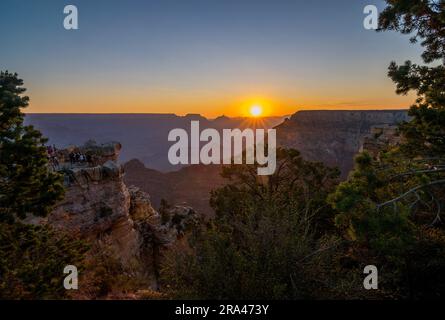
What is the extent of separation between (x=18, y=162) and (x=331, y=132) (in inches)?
3380

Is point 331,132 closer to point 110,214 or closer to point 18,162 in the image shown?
point 110,214

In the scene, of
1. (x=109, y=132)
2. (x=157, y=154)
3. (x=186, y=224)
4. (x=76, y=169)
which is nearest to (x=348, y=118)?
(x=186, y=224)

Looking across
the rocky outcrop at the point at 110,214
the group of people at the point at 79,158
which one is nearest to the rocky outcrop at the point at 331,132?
the rocky outcrop at the point at 110,214

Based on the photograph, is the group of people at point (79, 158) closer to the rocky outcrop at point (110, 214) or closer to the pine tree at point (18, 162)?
the rocky outcrop at point (110, 214)

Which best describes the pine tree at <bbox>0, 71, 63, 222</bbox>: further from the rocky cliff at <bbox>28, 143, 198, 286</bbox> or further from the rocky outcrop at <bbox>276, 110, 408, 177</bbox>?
the rocky outcrop at <bbox>276, 110, 408, 177</bbox>

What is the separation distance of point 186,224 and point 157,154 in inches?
5469

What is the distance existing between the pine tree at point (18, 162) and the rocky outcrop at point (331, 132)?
72.7 meters

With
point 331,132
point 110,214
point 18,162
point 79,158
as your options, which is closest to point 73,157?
point 79,158

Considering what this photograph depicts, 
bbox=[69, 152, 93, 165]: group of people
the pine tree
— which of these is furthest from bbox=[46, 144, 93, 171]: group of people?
the pine tree

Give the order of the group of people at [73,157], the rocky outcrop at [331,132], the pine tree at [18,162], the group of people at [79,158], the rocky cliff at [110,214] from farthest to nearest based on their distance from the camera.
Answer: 1. the rocky outcrop at [331,132]
2. the group of people at [79,158]
3. the group of people at [73,157]
4. the rocky cliff at [110,214]
5. the pine tree at [18,162]

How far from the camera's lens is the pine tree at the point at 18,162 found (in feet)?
24.3

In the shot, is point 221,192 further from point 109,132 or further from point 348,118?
point 109,132

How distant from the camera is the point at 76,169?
17.2 meters

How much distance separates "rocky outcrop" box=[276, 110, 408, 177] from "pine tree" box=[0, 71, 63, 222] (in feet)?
239
